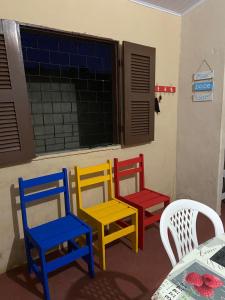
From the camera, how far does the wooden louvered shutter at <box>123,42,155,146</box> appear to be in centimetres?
211

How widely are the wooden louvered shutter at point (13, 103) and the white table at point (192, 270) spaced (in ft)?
4.33

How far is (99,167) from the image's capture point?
205 cm

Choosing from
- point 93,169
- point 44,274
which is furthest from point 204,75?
point 44,274

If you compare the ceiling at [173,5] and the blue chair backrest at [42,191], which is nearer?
the blue chair backrest at [42,191]

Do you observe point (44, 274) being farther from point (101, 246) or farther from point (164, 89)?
point (164, 89)

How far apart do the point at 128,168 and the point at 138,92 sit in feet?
2.66

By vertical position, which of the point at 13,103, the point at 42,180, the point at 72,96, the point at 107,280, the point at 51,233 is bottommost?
the point at 107,280

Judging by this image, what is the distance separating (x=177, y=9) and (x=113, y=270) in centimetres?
266

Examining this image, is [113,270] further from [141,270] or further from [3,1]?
[3,1]

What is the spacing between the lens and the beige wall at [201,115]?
2.23 meters

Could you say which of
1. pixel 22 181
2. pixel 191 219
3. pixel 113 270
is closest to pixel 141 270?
pixel 113 270

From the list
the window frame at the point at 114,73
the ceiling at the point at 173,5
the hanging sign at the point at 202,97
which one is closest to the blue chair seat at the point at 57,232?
the window frame at the point at 114,73

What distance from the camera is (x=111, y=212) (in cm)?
187

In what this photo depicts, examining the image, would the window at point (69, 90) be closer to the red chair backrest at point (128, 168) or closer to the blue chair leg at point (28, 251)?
the red chair backrest at point (128, 168)
